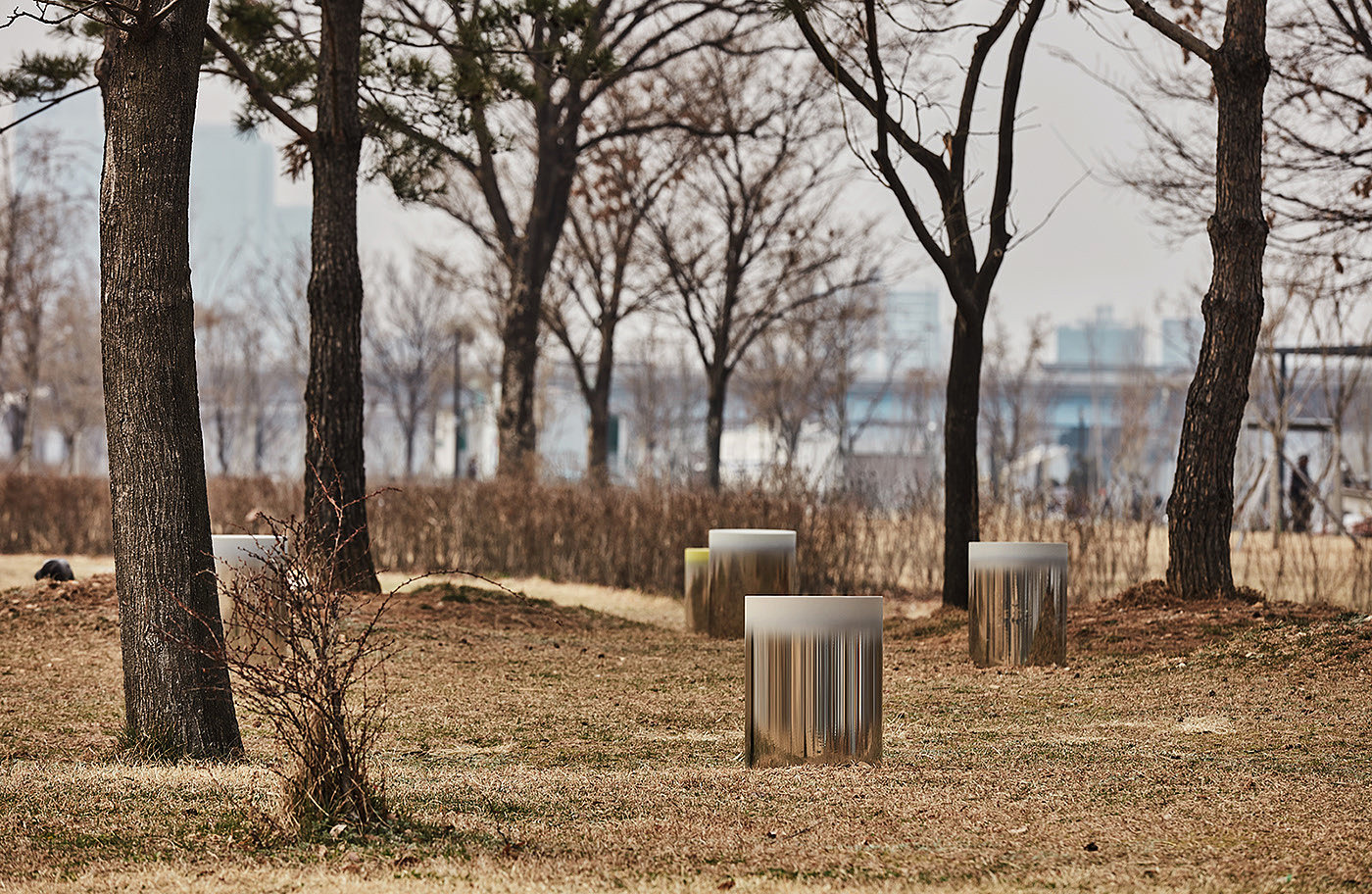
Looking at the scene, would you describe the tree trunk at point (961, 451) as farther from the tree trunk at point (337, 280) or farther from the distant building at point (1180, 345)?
the distant building at point (1180, 345)

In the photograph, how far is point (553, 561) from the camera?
15867 millimetres

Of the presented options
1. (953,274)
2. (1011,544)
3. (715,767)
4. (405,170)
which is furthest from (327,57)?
(715,767)

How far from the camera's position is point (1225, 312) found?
10.4m

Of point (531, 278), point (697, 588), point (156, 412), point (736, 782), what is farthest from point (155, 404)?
point (531, 278)

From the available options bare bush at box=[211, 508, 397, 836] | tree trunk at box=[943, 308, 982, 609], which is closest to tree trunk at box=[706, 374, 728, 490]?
tree trunk at box=[943, 308, 982, 609]

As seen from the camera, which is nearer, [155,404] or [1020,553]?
[155,404]

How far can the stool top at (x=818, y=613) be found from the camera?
5586 millimetres

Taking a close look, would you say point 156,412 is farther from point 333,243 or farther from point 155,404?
point 333,243

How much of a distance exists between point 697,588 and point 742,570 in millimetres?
638

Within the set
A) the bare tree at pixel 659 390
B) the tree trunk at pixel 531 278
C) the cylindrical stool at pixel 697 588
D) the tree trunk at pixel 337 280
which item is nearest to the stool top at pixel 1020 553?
the cylindrical stool at pixel 697 588

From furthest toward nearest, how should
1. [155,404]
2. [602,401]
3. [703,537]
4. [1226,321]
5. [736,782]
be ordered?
[602,401] < [703,537] < [1226,321] < [155,404] < [736,782]

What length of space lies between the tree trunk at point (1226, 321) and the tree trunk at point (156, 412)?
23.8ft

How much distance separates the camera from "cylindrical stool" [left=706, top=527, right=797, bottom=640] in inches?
426

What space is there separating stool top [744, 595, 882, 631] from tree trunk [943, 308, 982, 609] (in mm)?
6247
